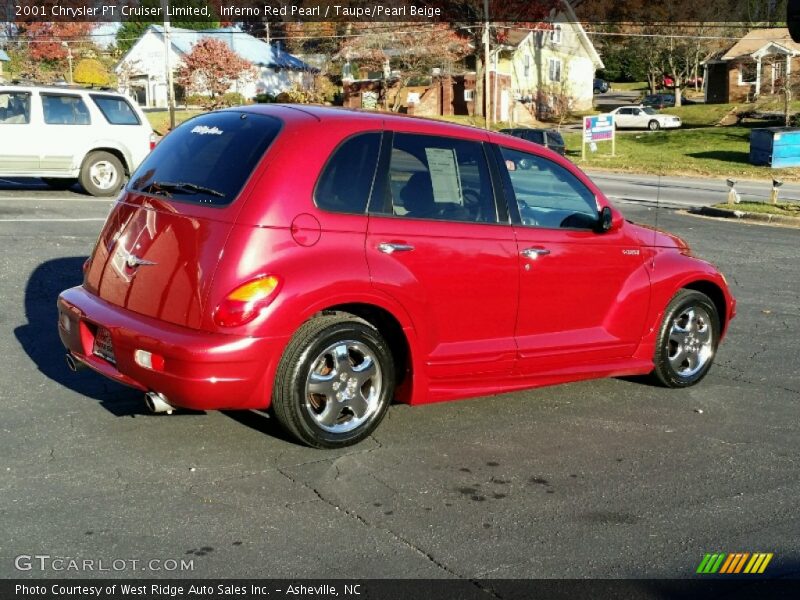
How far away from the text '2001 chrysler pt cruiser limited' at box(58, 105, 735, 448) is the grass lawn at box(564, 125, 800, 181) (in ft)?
84.1

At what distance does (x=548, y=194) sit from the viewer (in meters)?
6.36

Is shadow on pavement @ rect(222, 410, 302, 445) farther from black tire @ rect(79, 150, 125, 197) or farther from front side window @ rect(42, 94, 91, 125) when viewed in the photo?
front side window @ rect(42, 94, 91, 125)

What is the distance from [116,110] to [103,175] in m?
1.19

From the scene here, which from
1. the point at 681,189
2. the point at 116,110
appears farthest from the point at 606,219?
the point at 681,189

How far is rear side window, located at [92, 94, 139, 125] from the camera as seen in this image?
→ 1720 centimetres

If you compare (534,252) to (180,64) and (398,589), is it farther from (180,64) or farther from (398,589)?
(180,64)

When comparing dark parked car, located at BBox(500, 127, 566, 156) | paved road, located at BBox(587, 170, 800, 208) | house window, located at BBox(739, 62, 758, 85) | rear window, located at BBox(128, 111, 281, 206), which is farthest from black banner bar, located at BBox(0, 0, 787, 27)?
rear window, located at BBox(128, 111, 281, 206)

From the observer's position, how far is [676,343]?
697 cm

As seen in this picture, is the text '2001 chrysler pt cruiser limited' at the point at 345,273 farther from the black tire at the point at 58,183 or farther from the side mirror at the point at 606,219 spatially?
the black tire at the point at 58,183

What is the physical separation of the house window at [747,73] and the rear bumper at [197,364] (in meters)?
62.9

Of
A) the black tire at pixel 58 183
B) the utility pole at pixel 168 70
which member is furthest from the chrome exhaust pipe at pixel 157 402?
the utility pole at pixel 168 70

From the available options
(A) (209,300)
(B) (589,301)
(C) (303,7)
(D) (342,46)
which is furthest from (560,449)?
(C) (303,7)

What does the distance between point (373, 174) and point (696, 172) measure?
31839 millimetres

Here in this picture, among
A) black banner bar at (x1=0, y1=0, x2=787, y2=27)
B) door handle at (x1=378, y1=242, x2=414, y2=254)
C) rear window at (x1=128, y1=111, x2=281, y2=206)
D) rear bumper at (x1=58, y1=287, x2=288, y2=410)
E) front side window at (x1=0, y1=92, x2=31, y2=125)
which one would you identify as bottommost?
rear bumper at (x1=58, y1=287, x2=288, y2=410)
